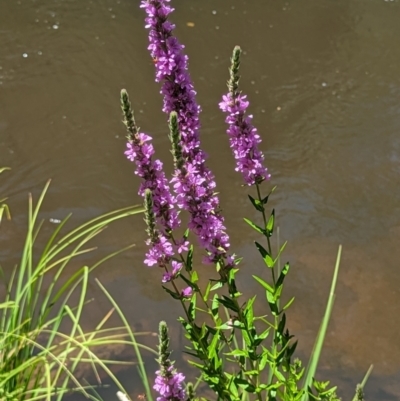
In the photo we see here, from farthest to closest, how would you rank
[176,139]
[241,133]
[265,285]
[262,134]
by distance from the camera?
[262,134]
[265,285]
[241,133]
[176,139]

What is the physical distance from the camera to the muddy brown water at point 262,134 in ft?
11.1

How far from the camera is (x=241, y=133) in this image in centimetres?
151

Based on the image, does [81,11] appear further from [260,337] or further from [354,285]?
[260,337]

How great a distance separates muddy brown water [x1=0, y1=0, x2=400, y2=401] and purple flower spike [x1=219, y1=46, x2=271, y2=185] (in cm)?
181

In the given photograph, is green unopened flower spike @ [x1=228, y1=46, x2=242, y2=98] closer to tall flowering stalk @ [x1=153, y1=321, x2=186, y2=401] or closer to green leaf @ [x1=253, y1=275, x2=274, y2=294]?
green leaf @ [x1=253, y1=275, x2=274, y2=294]

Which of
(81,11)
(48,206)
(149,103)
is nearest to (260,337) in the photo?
(48,206)

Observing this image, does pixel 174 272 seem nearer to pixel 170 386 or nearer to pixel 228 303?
pixel 228 303

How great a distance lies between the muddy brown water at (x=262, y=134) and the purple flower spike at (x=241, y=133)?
5.92ft

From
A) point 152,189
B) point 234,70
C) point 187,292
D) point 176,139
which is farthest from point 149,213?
point 234,70

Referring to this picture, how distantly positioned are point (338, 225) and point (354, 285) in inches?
19.1

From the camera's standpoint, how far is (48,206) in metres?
3.87

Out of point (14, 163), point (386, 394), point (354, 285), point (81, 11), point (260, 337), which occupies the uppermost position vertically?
point (81, 11)

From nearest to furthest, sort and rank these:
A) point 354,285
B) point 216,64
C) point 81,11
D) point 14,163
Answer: point 354,285, point 14,163, point 216,64, point 81,11

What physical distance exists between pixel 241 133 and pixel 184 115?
6.8 inches
